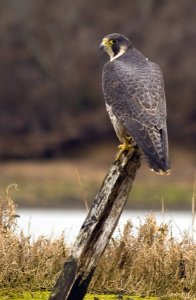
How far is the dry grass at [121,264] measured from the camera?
9758 millimetres

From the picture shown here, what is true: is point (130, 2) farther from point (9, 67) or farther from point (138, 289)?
point (138, 289)

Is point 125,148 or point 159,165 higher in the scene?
point 125,148

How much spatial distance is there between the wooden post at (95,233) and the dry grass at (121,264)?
603 millimetres

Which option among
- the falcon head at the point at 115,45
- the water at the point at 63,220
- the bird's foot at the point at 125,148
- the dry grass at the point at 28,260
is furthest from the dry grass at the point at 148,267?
the falcon head at the point at 115,45

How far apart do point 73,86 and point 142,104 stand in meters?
23.8

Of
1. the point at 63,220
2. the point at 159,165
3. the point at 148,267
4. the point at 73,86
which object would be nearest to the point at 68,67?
the point at 73,86

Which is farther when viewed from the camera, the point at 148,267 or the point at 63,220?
the point at 63,220

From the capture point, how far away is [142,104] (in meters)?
9.45

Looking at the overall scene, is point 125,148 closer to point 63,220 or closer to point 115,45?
point 115,45

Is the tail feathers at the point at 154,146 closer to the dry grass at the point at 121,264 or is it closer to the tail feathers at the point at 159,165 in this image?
the tail feathers at the point at 159,165

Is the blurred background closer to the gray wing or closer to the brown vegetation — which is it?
the brown vegetation

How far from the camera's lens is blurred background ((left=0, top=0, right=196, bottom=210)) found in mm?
28578

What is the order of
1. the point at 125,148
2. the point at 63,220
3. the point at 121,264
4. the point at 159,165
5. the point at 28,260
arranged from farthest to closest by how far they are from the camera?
the point at 63,220 → the point at 121,264 → the point at 28,260 → the point at 125,148 → the point at 159,165

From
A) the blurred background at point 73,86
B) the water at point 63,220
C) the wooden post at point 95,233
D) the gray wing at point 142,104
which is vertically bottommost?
the wooden post at point 95,233
